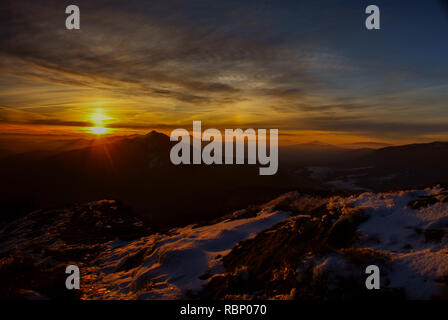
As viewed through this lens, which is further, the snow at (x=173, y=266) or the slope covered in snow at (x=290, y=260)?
the snow at (x=173, y=266)

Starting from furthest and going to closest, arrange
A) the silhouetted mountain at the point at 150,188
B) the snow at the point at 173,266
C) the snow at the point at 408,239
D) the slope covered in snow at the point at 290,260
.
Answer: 1. the silhouetted mountain at the point at 150,188
2. the snow at the point at 173,266
3. the slope covered in snow at the point at 290,260
4. the snow at the point at 408,239

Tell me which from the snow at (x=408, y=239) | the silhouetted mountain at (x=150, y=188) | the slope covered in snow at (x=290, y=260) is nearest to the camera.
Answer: the snow at (x=408, y=239)

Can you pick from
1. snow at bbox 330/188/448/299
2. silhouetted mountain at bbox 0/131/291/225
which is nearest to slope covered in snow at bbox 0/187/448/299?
snow at bbox 330/188/448/299

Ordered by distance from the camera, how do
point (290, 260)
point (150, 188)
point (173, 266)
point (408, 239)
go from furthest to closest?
point (150, 188)
point (173, 266)
point (408, 239)
point (290, 260)

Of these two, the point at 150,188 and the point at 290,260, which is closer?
the point at 290,260

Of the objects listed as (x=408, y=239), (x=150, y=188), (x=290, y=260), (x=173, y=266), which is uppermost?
(x=408, y=239)

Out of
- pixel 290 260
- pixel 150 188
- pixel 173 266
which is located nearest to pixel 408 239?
pixel 290 260

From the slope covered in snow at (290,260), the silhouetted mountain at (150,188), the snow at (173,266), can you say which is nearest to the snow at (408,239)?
the slope covered in snow at (290,260)

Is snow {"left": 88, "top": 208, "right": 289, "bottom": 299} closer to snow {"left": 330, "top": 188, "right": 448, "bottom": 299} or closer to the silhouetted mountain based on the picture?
snow {"left": 330, "top": 188, "right": 448, "bottom": 299}

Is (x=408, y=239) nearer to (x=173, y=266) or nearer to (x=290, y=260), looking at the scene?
(x=290, y=260)

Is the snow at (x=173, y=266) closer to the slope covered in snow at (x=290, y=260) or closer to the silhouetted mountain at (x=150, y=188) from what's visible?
the slope covered in snow at (x=290, y=260)
